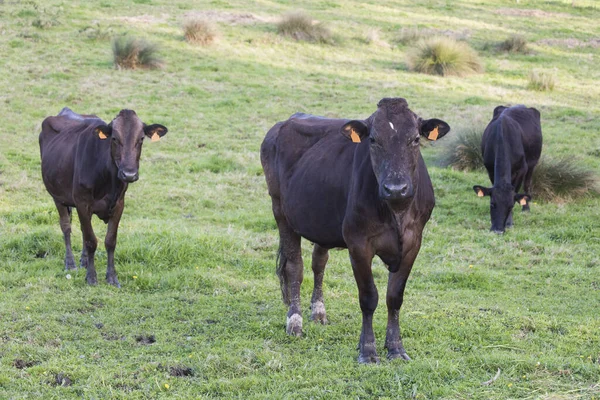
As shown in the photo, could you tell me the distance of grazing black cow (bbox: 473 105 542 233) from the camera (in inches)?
470

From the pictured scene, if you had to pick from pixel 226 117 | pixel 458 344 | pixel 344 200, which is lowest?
pixel 226 117

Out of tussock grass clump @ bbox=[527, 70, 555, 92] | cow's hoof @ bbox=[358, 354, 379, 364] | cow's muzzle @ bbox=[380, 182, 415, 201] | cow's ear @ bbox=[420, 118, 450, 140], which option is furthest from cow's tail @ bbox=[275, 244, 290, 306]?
tussock grass clump @ bbox=[527, 70, 555, 92]

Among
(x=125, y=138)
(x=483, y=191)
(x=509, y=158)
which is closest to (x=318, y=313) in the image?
(x=125, y=138)

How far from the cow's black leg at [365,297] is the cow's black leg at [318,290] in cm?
114

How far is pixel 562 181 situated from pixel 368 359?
868cm

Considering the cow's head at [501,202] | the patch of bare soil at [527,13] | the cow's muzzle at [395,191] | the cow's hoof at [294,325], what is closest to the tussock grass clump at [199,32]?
the cow's head at [501,202]

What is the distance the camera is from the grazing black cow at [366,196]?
19.2ft

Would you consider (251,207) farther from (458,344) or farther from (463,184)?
(458,344)

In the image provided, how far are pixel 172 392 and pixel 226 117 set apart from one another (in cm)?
1343

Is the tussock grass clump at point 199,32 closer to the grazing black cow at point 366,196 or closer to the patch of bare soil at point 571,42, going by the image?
the patch of bare soil at point 571,42

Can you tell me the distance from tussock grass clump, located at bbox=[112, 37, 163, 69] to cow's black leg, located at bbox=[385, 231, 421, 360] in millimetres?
16997

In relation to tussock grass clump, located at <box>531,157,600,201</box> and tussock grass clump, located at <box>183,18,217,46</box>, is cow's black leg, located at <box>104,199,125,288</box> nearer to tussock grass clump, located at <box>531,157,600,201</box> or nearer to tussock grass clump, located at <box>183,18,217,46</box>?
tussock grass clump, located at <box>531,157,600,201</box>

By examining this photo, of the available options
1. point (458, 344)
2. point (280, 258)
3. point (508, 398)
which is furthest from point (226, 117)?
point (508, 398)

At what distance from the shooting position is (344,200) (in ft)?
21.4
